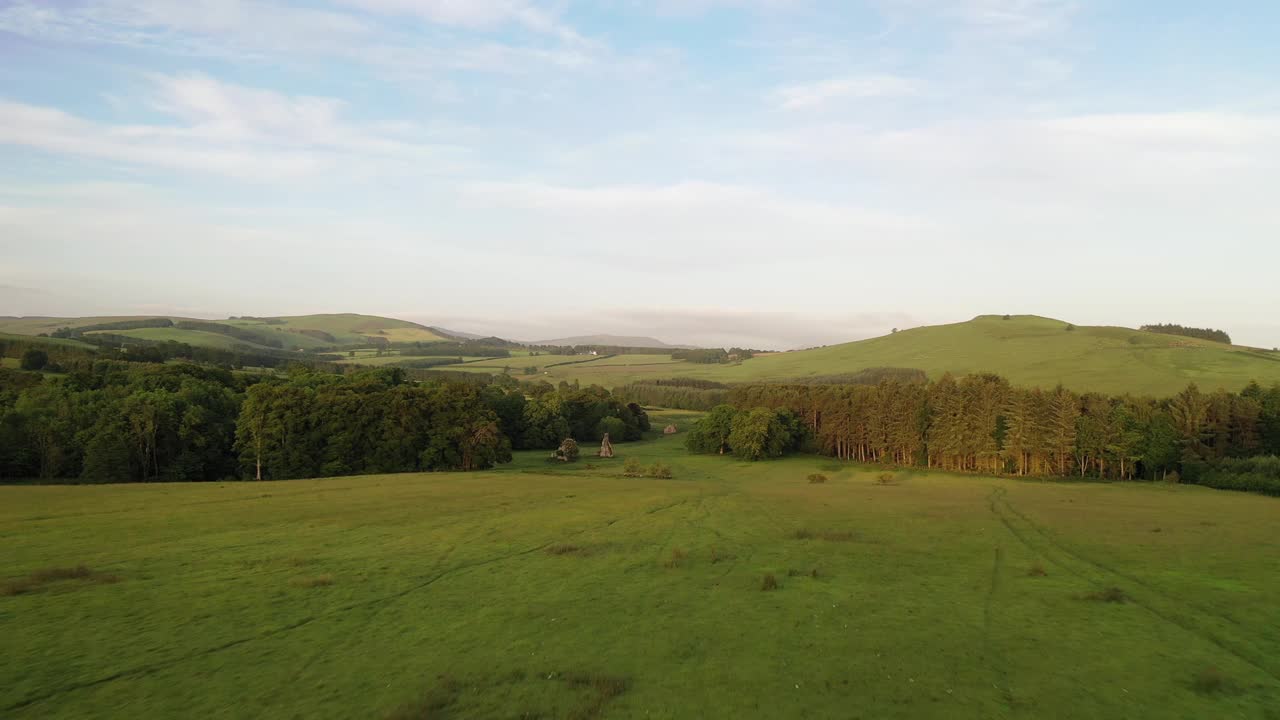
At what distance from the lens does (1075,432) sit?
70.3m

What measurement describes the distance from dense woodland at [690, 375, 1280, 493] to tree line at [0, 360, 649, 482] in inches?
2013

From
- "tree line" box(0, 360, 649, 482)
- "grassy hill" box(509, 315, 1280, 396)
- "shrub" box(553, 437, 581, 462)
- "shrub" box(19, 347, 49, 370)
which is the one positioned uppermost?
"grassy hill" box(509, 315, 1280, 396)

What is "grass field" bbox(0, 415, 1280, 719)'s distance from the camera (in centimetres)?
1332

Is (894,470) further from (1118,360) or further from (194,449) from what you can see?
(1118,360)

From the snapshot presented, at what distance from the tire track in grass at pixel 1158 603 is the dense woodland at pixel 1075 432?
4315cm

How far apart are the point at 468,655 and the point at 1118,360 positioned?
17397 centimetres

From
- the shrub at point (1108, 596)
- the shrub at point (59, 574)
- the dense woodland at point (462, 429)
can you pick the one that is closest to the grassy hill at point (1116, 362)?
the dense woodland at point (462, 429)

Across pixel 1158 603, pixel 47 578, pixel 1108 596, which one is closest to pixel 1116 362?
pixel 1158 603

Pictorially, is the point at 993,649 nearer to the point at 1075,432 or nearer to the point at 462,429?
the point at 462,429

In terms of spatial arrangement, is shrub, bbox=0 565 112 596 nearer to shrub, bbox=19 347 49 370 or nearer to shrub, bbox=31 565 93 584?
shrub, bbox=31 565 93 584

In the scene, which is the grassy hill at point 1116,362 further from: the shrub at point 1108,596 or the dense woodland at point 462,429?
the shrub at point 1108,596

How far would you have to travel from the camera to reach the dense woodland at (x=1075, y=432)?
221 ft

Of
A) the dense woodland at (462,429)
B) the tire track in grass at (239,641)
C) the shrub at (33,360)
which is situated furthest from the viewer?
the shrub at (33,360)

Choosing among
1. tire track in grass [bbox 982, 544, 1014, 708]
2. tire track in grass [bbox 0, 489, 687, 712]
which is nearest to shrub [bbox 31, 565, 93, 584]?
tire track in grass [bbox 0, 489, 687, 712]
